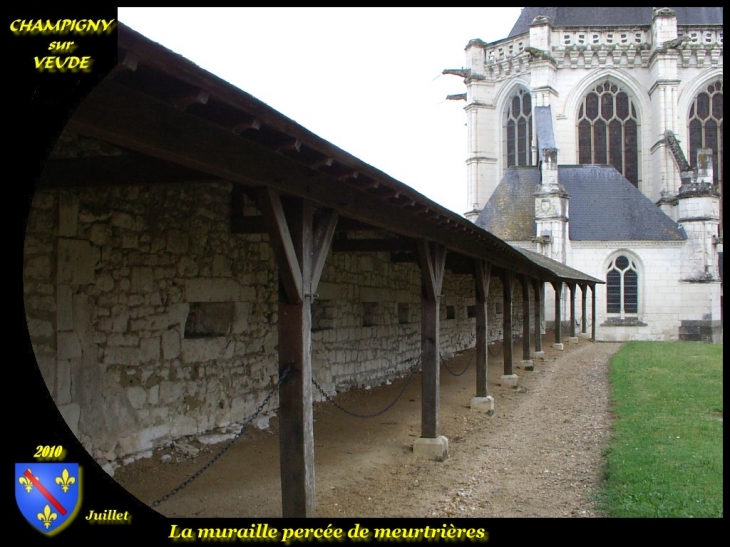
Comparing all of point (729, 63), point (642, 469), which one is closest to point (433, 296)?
point (642, 469)

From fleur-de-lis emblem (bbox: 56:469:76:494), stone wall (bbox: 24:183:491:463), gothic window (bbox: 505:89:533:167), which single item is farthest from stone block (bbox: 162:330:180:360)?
gothic window (bbox: 505:89:533:167)

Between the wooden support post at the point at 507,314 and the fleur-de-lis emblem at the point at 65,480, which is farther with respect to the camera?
the wooden support post at the point at 507,314

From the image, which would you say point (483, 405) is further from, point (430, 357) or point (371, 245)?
point (371, 245)

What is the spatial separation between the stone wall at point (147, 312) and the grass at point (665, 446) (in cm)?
386

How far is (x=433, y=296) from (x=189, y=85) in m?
4.78

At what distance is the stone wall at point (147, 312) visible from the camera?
5.15m

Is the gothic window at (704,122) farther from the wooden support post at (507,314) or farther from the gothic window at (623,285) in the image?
the wooden support post at (507,314)

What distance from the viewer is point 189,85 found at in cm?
300

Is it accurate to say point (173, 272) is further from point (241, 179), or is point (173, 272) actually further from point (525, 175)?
point (525, 175)

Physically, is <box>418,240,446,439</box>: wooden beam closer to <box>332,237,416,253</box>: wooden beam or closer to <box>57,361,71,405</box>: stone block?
<box>332,237,416,253</box>: wooden beam

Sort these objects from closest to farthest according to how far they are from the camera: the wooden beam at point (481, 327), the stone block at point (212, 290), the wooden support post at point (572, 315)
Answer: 1. the stone block at point (212, 290)
2. the wooden beam at point (481, 327)
3. the wooden support post at point (572, 315)

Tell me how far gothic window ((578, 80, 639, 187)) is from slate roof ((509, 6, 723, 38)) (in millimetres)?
4360

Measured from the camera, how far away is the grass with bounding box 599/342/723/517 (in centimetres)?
532

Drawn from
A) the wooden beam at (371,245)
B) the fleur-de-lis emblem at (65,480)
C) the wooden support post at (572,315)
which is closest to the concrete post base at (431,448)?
the wooden beam at (371,245)
